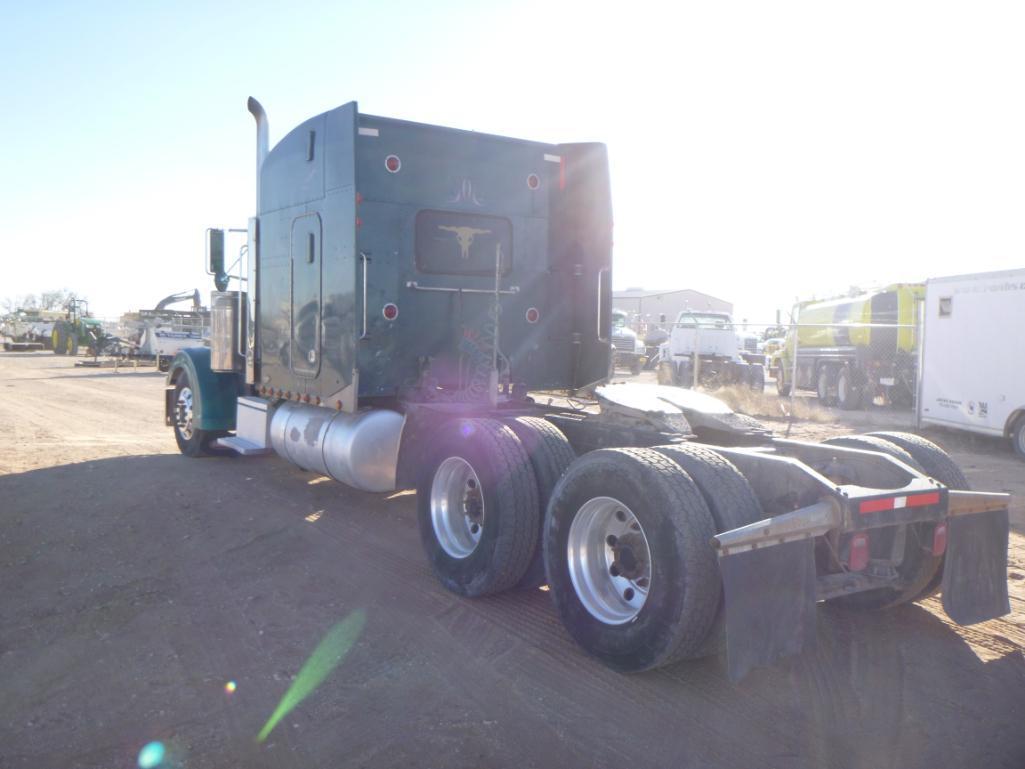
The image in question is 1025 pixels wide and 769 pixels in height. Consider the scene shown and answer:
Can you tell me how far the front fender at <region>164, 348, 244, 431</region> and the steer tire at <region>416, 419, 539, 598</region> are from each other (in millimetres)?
5375

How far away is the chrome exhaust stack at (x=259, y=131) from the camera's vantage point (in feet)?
30.1

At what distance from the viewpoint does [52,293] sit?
4432 inches

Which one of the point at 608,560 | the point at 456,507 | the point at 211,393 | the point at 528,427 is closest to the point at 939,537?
the point at 608,560

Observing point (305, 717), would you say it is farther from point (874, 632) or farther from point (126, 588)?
point (874, 632)

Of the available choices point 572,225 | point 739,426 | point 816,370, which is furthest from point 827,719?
point 816,370

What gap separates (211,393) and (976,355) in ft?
36.6

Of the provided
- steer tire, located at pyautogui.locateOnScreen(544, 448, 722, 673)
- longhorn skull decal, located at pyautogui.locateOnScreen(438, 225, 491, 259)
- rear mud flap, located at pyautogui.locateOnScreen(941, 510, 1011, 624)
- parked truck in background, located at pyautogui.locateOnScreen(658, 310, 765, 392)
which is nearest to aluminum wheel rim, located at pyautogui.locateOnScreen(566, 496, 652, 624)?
steer tire, located at pyautogui.locateOnScreen(544, 448, 722, 673)

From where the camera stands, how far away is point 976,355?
1282 cm

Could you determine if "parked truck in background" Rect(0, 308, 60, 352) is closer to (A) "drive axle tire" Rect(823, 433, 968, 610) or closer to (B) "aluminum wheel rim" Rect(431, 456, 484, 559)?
(B) "aluminum wheel rim" Rect(431, 456, 484, 559)

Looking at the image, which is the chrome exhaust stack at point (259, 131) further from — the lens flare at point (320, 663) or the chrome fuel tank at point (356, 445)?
the lens flare at point (320, 663)

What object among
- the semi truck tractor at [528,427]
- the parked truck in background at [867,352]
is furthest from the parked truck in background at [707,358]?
the semi truck tractor at [528,427]

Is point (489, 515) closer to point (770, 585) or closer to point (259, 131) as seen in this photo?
point (770, 585)

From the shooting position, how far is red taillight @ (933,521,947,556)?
4.36 metres

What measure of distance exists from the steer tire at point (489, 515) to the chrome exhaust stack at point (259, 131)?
489 cm
